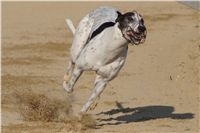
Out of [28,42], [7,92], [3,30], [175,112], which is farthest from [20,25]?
[175,112]

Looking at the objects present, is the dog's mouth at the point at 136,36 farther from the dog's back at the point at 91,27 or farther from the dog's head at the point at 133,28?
the dog's back at the point at 91,27

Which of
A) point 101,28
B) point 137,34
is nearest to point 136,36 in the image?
point 137,34

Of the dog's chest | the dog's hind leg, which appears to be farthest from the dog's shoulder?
the dog's hind leg

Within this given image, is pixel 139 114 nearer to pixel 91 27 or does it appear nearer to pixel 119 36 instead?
pixel 91 27

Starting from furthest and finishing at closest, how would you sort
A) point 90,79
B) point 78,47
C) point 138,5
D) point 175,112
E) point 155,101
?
point 138,5
point 90,79
point 155,101
point 175,112
point 78,47

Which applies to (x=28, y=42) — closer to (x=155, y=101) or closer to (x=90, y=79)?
(x=90, y=79)

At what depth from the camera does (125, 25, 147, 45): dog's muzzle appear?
24.0 ft

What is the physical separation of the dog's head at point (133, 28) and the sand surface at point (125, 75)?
3.17 ft

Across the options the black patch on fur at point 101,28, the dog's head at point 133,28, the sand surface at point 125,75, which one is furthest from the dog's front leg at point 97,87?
the dog's head at point 133,28

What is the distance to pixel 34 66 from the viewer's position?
12680 mm

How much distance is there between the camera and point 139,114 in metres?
8.98

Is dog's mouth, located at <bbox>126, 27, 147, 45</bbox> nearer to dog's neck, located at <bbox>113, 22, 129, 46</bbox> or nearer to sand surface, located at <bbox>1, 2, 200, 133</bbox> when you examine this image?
dog's neck, located at <bbox>113, 22, 129, 46</bbox>

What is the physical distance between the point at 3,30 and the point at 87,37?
9315 millimetres

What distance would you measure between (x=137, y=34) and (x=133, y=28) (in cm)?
7
